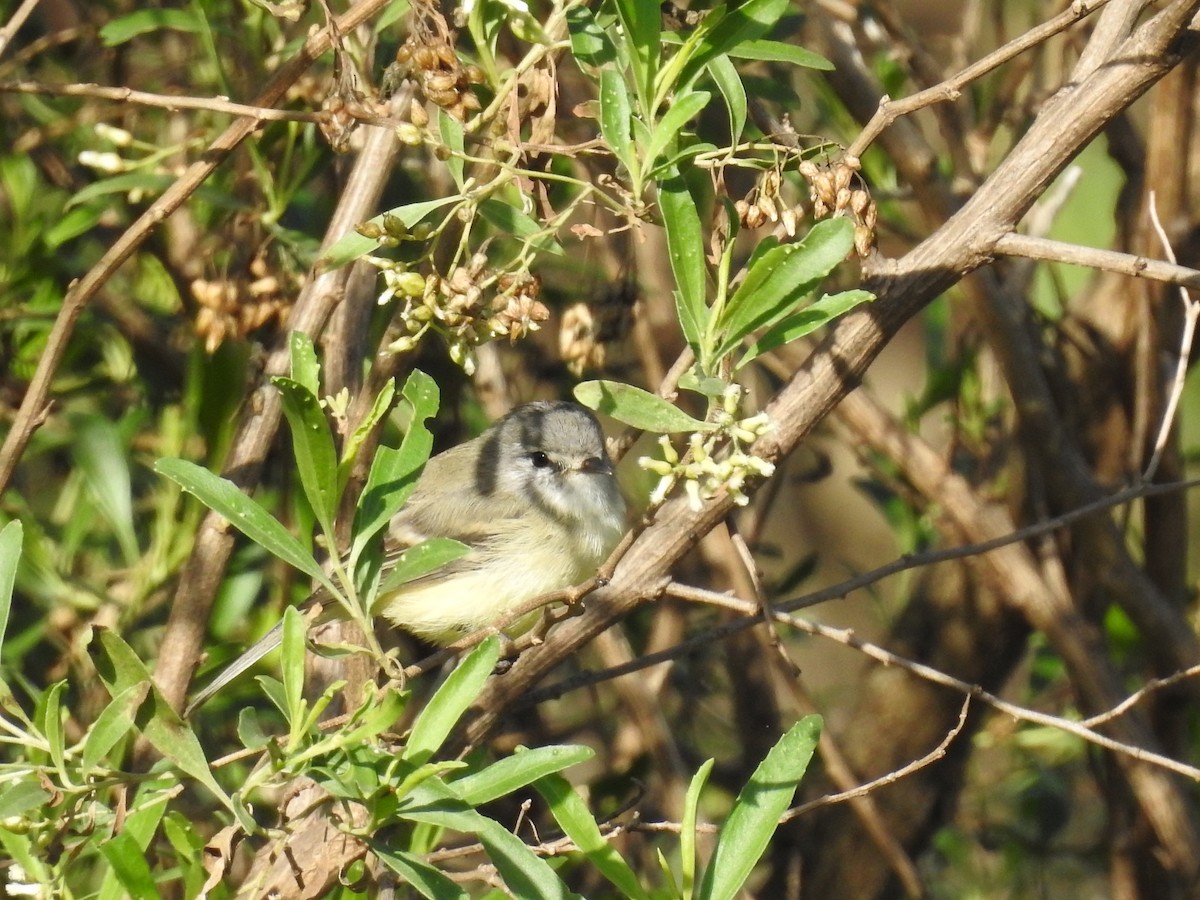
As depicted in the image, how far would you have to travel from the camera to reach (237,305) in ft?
10.2

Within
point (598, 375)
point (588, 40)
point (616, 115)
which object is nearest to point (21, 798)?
point (616, 115)

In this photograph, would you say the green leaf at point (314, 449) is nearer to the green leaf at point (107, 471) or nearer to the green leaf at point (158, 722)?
the green leaf at point (158, 722)

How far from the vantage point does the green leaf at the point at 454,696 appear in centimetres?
191

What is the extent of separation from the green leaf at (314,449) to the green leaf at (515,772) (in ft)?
1.23

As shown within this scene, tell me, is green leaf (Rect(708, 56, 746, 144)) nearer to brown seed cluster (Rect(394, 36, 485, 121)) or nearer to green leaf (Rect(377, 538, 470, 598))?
brown seed cluster (Rect(394, 36, 485, 121))

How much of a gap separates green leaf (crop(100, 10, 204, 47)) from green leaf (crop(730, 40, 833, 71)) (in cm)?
150

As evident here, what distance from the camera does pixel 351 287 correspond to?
299cm

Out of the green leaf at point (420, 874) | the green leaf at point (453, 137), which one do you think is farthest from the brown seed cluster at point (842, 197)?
the green leaf at point (420, 874)

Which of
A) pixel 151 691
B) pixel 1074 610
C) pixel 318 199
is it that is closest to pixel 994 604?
pixel 1074 610

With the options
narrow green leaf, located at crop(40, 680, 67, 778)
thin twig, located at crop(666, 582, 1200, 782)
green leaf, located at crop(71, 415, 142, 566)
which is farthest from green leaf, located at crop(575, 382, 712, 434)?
green leaf, located at crop(71, 415, 142, 566)

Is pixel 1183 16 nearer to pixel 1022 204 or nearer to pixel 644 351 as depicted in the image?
pixel 1022 204

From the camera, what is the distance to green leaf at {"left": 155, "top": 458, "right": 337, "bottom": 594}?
6.33ft

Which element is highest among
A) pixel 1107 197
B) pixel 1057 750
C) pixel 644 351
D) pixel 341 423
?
pixel 341 423

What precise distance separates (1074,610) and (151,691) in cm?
268
